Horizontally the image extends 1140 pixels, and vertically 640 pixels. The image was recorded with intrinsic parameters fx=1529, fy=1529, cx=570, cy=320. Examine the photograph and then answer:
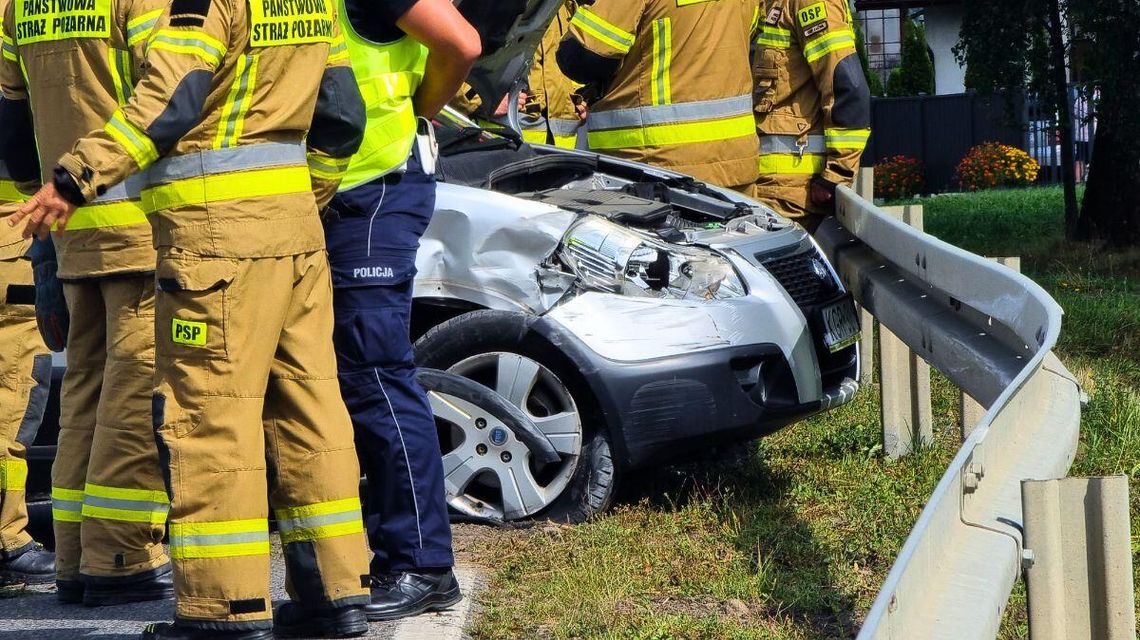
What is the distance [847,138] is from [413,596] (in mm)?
3266

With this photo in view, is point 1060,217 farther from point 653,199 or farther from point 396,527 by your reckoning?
point 396,527

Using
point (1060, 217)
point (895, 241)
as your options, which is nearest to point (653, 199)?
point (895, 241)

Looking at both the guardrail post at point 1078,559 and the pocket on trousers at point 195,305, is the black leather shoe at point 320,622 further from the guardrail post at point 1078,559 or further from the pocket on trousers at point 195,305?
the guardrail post at point 1078,559

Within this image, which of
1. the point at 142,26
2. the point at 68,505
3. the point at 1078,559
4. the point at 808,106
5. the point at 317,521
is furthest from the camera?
the point at 808,106

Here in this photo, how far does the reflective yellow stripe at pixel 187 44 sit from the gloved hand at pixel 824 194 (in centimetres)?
348

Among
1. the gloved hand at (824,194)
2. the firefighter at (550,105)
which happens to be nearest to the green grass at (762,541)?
the gloved hand at (824,194)

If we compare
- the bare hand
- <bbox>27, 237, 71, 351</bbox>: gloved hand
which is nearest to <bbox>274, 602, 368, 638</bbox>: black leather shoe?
<bbox>27, 237, 71, 351</bbox>: gloved hand

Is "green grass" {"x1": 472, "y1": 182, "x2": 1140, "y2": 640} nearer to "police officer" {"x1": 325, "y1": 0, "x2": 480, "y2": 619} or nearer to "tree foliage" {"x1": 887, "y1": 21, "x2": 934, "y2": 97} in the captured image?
"police officer" {"x1": 325, "y1": 0, "x2": 480, "y2": 619}

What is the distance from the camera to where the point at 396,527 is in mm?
3879

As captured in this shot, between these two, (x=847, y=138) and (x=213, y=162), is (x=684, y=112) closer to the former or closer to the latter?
(x=847, y=138)

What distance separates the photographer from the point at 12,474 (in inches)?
177

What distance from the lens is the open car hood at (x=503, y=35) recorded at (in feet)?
14.3

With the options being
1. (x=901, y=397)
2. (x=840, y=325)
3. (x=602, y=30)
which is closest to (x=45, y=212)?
(x=840, y=325)

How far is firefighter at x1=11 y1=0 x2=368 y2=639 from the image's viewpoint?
325cm
